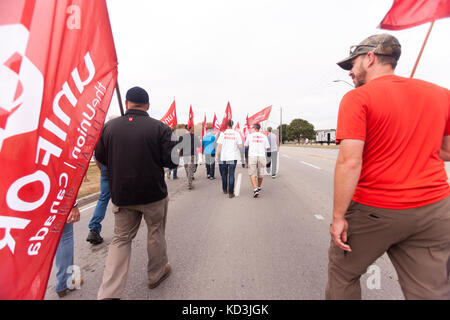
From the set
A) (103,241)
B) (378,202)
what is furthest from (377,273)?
(103,241)

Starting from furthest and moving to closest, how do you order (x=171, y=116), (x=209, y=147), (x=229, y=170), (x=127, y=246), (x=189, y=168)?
1. (x=171, y=116)
2. (x=209, y=147)
3. (x=189, y=168)
4. (x=229, y=170)
5. (x=127, y=246)

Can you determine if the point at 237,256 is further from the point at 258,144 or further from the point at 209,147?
the point at 209,147

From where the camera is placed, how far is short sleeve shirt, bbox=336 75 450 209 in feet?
3.66

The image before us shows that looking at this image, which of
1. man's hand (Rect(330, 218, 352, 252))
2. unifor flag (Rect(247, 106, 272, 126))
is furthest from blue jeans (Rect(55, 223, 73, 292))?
unifor flag (Rect(247, 106, 272, 126))

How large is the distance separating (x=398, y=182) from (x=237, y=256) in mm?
2142

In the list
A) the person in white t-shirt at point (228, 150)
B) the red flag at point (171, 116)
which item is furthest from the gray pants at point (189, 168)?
the red flag at point (171, 116)

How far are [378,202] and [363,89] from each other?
0.70 metres

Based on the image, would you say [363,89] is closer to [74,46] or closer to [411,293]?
[411,293]

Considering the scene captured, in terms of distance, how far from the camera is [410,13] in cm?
230

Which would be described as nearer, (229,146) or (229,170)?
(229,170)

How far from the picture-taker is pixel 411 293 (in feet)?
3.74

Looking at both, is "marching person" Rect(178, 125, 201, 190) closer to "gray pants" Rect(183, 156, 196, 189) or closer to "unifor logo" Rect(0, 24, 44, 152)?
"gray pants" Rect(183, 156, 196, 189)

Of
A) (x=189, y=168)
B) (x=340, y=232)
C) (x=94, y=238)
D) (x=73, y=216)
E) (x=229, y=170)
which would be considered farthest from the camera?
(x=189, y=168)

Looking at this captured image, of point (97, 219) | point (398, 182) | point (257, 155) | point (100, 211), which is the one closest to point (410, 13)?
point (398, 182)
